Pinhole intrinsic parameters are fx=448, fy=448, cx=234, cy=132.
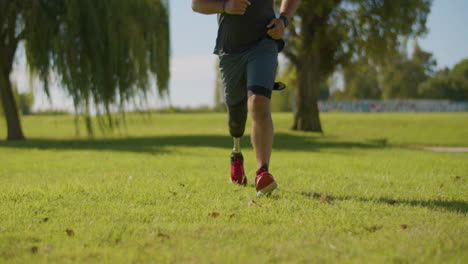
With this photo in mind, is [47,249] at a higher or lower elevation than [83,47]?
lower

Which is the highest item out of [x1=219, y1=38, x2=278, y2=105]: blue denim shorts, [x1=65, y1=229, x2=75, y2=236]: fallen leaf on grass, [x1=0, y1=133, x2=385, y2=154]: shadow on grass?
[x1=219, y1=38, x2=278, y2=105]: blue denim shorts

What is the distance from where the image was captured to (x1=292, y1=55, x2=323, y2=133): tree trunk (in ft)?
63.5

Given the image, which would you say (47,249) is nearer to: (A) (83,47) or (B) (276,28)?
(B) (276,28)

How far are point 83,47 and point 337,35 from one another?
388 inches

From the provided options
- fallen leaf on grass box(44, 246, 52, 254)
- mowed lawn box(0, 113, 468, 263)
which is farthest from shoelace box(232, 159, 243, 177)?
fallen leaf on grass box(44, 246, 52, 254)

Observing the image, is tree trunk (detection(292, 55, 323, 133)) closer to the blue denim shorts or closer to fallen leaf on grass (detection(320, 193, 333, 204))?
the blue denim shorts

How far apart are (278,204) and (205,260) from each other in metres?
1.34

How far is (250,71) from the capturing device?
153 inches

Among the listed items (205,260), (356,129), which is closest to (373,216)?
(205,260)

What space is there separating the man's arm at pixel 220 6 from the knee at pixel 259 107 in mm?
743

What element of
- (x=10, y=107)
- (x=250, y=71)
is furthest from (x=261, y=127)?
(x=10, y=107)

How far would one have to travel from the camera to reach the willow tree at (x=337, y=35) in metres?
17.3

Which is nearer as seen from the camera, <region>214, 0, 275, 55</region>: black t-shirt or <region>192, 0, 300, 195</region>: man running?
<region>192, 0, 300, 195</region>: man running

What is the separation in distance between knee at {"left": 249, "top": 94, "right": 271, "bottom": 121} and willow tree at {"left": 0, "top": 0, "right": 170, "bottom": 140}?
10.3 metres
